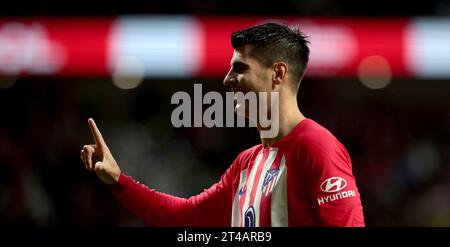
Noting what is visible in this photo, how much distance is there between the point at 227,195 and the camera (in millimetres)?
3125

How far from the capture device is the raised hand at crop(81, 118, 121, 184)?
9.73 ft

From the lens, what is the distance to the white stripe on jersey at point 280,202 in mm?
2604

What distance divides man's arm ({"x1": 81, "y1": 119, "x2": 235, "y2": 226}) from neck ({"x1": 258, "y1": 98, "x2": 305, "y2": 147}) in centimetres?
37

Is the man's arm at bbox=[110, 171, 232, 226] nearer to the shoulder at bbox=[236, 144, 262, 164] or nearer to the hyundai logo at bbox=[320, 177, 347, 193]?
the shoulder at bbox=[236, 144, 262, 164]

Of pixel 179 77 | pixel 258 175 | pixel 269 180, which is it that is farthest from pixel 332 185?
pixel 179 77

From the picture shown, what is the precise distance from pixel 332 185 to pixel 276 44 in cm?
71

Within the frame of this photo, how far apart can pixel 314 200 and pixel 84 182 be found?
14.4 ft

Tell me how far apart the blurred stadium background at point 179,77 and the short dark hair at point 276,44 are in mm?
3897

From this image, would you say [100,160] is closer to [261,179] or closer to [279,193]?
[261,179]

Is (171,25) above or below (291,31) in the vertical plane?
above

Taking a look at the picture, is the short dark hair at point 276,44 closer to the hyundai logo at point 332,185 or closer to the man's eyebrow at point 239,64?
the man's eyebrow at point 239,64
